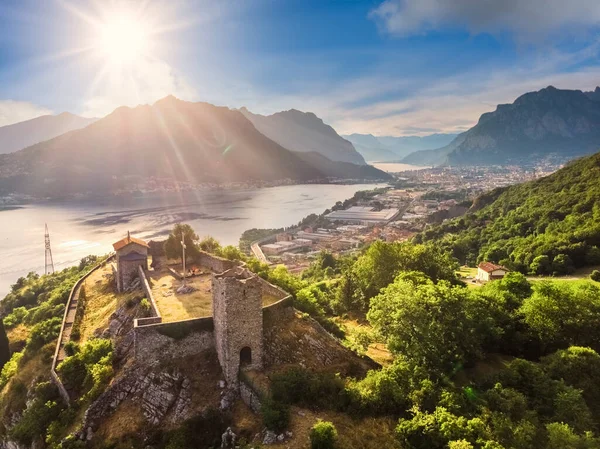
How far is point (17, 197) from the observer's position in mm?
133375

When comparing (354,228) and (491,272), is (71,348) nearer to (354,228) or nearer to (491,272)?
(491,272)

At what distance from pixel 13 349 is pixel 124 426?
25829 millimetres

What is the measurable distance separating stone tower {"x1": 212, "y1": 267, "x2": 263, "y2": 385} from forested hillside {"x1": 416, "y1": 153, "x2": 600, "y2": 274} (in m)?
32.4

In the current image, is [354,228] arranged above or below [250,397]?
below

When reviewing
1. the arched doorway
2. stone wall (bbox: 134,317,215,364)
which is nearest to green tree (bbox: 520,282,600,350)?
the arched doorway

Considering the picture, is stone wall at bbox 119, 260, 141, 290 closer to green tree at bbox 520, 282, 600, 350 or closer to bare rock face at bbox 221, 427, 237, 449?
bare rock face at bbox 221, 427, 237, 449

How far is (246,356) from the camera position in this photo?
15523 mm

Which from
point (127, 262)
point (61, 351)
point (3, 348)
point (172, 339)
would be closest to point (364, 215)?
point (127, 262)

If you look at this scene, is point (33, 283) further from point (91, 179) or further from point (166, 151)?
point (166, 151)

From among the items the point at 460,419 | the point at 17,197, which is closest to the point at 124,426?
the point at 460,419

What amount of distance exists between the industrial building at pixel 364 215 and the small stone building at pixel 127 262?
3138 inches

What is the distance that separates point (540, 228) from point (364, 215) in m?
65.8

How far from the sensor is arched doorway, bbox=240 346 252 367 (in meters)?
15.4

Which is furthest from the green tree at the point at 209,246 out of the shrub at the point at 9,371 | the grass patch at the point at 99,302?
the shrub at the point at 9,371
